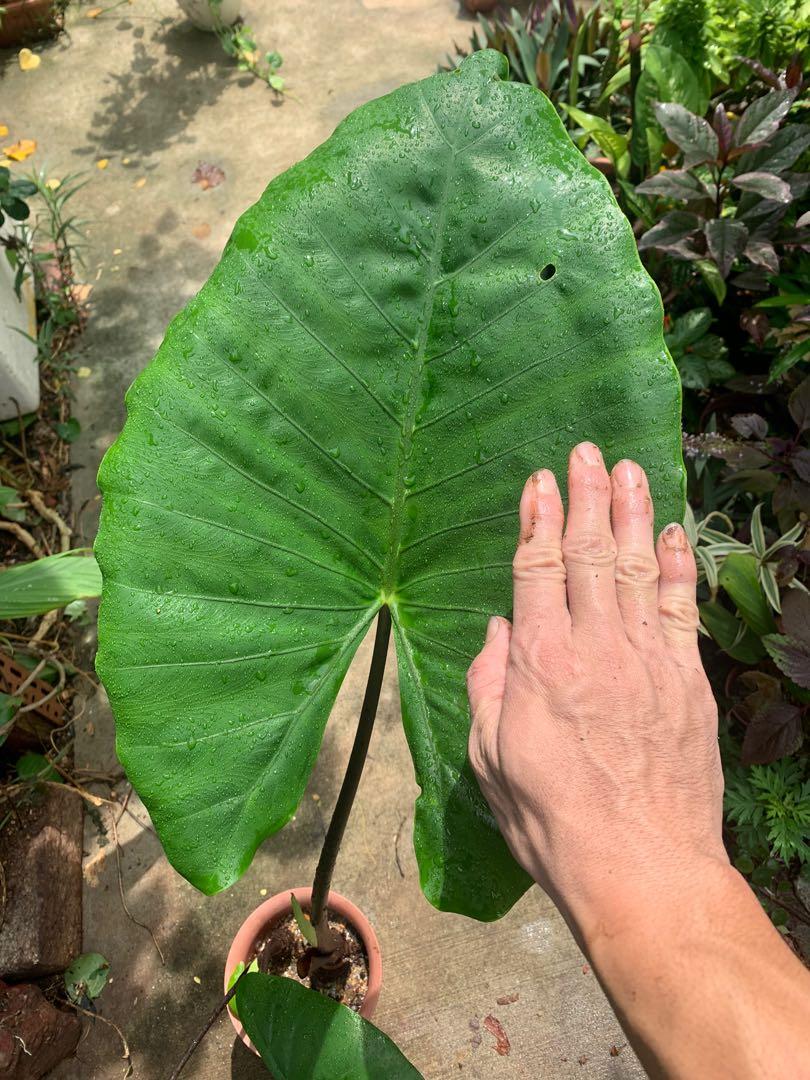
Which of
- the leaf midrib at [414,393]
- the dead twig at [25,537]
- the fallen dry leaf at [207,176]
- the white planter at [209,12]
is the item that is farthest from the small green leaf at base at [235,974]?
the white planter at [209,12]

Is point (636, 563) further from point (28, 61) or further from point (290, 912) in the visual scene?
point (28, 61)

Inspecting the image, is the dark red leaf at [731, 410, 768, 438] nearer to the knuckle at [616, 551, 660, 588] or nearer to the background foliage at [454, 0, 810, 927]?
the background foliage at [454, 0, 810, 927]

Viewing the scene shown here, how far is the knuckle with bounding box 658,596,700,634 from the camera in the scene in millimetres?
864

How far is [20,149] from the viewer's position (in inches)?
124

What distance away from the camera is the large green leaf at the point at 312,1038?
3.73 ft

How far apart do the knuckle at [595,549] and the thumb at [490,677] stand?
5.7 inches

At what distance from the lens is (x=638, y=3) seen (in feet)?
9.32

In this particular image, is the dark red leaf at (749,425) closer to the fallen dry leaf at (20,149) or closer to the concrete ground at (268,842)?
the concrete ground at (268,842)

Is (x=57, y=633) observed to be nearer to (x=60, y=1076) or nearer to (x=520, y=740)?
(x=60, y=1076)

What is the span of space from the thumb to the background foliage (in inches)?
34.2

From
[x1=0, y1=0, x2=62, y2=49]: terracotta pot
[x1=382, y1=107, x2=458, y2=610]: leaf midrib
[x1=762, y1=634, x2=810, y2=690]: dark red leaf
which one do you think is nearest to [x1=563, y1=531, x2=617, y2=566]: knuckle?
[x1=382, y1=107, x2=458, y2=610]: leaf midrib

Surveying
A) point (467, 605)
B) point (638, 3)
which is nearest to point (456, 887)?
point (467, 605)

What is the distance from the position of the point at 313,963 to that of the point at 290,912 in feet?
0.48

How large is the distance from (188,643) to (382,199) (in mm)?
573
